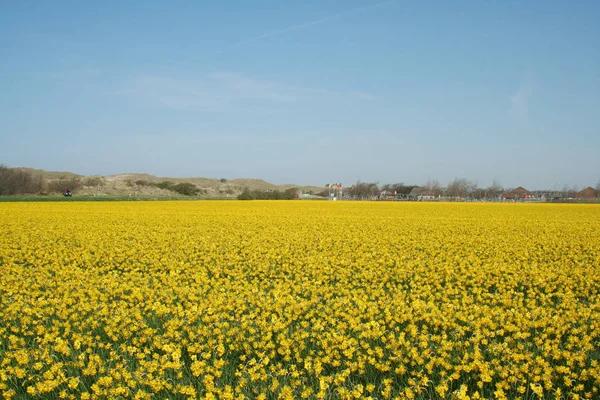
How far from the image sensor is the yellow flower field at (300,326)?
516 cm

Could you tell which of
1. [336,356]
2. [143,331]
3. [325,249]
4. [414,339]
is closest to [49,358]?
[143,331]

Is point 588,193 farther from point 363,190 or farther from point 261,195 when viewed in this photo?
point 261,195

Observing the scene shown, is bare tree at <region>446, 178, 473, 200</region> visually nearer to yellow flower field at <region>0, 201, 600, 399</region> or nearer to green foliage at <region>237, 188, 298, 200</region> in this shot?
green foliage at <region>237, 188, 298, 200</region>

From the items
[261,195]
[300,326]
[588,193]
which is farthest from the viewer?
[588,193]

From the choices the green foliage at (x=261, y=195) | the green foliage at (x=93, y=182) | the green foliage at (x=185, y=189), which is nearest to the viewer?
the green foliage at (x=261, y=195)

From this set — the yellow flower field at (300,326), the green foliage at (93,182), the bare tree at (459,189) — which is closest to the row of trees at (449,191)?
the bare tree at (459,189)

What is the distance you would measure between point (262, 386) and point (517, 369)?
111 inches

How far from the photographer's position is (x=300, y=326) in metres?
7.26

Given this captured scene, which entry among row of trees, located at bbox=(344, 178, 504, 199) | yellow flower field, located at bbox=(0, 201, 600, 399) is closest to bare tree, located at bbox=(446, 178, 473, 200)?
row of trees, located at bbox=(344, 178, 504, 199)

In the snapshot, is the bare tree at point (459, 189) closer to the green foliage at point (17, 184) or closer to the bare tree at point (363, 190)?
the bare tree at point (363, 190)

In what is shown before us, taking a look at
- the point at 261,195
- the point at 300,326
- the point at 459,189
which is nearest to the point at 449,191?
the point at 459,189

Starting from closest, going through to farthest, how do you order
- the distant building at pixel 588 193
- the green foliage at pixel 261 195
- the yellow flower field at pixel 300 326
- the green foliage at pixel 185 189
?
the yellow flower field at pixel 300 326, the green foliage at pixel 261 195, the green foliage at pixel 185 189, the distant building at pixel 588 193

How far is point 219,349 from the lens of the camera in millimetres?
5953

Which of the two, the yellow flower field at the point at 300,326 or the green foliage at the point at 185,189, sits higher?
the green foliage at the point at 185,189
